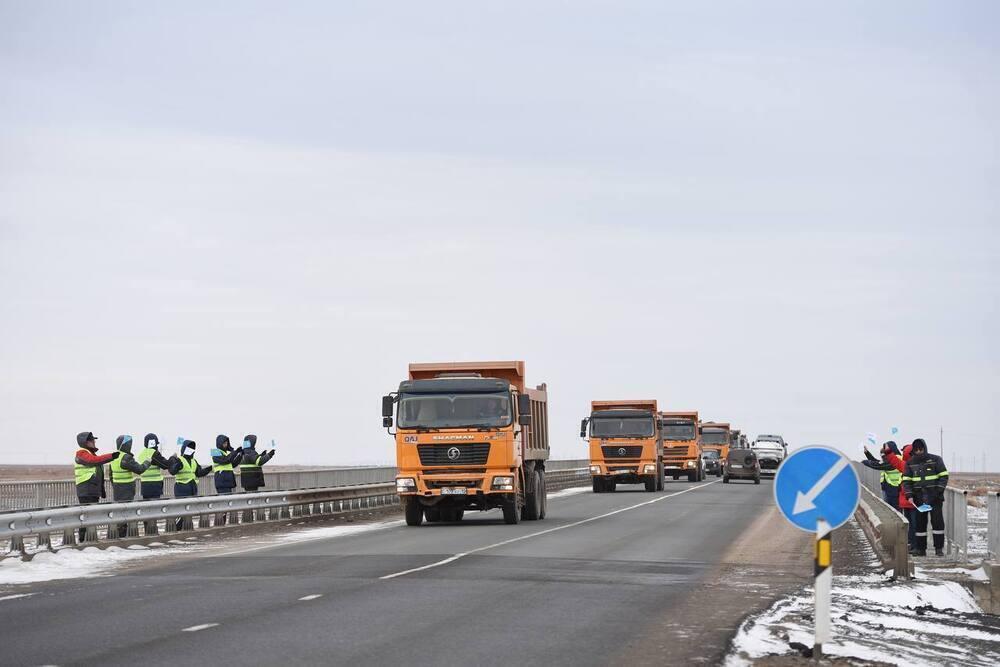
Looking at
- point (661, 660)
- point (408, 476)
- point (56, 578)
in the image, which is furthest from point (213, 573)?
point (408, 476)

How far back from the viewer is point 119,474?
80.0 ft

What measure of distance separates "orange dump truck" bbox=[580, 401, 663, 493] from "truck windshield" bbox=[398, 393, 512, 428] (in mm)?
21148

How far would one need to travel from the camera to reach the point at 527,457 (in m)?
30.9

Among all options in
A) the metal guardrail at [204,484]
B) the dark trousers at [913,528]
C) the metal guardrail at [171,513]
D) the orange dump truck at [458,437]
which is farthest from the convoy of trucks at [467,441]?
the dark trousers at [913,528]

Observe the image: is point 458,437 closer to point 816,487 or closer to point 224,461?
point 224,461

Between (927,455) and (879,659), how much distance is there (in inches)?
449

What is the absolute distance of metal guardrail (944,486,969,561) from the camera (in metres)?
21.8

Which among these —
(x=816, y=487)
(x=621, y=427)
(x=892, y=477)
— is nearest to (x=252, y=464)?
(x=892, y=477)

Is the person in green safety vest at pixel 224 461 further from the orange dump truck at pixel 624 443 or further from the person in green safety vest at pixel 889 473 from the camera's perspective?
the orange dump truck at pixel 624 443

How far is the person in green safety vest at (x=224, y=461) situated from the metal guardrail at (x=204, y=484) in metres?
2.27

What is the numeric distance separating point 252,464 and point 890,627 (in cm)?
1781

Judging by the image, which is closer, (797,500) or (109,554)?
(797,500)

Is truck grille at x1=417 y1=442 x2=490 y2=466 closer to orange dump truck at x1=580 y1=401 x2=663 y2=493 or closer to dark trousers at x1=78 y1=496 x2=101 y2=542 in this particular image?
dark trousers at x1=78 y1=496 x2=101 y2=542

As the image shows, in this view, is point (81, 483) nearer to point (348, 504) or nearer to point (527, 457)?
point (527, 457)
